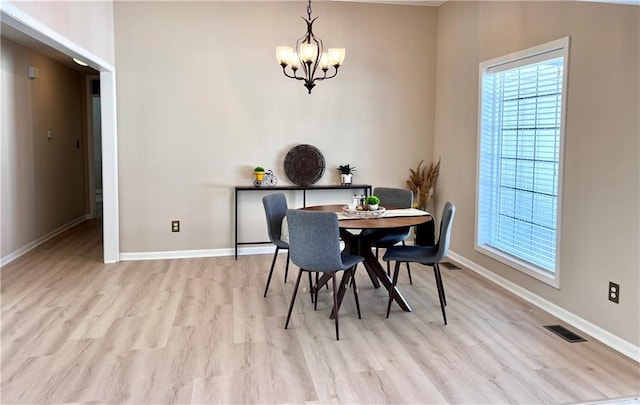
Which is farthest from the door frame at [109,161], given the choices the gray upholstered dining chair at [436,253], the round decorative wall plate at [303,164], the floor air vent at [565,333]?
the floor air vent at [565,333]

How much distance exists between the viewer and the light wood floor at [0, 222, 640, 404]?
8.18 feet

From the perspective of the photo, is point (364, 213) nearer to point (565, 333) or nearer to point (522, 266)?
point (522, 266)

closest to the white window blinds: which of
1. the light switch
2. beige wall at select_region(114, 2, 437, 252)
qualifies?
beige wall at select_region(114, 2, 437, 252)

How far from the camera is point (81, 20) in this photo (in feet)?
13.3

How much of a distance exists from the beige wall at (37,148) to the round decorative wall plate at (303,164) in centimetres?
292

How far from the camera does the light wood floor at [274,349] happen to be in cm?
249

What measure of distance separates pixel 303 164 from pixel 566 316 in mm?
3008

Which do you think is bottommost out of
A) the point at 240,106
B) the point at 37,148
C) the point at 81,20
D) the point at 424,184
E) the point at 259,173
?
the point at 424,184

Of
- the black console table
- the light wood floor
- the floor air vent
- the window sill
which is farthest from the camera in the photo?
the black console table

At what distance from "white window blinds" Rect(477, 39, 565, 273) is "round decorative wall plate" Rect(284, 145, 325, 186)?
69.5 inches

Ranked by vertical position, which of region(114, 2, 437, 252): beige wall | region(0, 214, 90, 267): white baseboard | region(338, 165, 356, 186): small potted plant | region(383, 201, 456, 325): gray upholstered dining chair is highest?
region(114, 2, 437, 252): beige wall

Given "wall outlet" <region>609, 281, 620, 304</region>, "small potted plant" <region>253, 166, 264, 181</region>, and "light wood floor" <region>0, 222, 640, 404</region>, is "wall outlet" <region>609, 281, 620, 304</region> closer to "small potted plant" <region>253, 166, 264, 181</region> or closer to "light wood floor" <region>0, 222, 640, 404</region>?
"light wood floor" <region>0, 222, 640, 404</region>

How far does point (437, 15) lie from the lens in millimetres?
5578

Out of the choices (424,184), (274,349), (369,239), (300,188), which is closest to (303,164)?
(300,188)
